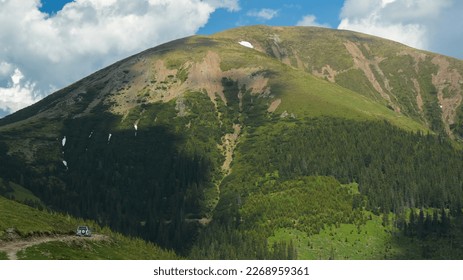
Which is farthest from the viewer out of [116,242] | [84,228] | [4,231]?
[116,242]

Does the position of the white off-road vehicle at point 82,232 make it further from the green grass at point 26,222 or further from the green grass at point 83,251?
the green grass at point 83,251

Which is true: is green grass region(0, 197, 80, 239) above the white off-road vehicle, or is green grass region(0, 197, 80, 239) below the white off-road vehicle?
above

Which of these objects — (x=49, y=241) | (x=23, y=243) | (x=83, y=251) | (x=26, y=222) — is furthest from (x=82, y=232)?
(x=23, y=243)

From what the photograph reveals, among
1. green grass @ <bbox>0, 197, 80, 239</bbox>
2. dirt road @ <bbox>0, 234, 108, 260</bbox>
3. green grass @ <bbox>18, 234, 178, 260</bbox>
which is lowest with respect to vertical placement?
green grass @ <bbox>18, 234, 178, 260</bbox>

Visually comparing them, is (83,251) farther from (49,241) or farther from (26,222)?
(26,222)

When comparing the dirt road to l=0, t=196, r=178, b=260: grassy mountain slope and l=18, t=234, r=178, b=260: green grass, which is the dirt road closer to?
l=0, t=196, r=178, b=260: grassy mountain slope

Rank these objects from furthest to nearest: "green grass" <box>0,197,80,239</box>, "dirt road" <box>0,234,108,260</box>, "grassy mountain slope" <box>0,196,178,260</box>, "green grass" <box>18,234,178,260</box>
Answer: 1. "green grass" <box>0,197,80,239</box>
2. "grassy mountain slope" <box>0,196,178,260</box>
3. "green grass" <box>18,234,178,260</box>
4. "dirt road" <box>0,234,108,260</box>

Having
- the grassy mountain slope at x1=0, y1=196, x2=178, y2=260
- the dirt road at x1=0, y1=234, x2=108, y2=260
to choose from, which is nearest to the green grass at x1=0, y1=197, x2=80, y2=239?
the grassy mountain slope at x1=0, y1=196, x2=178, y2=260
